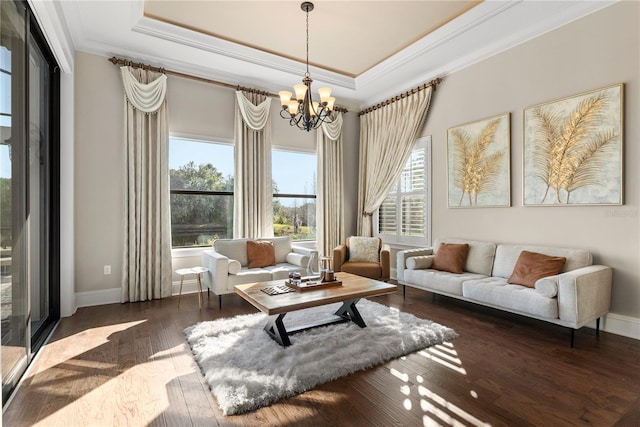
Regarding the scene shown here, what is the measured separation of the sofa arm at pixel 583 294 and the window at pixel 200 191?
4186 millimetres

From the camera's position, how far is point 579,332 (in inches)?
129

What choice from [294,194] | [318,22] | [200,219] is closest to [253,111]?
[294,194]

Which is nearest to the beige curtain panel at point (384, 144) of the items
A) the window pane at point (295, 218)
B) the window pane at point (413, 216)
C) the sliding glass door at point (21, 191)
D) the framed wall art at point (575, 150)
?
the window pane at point (413, 216)

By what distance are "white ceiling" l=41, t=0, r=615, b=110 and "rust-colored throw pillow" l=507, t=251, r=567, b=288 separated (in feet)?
8.14

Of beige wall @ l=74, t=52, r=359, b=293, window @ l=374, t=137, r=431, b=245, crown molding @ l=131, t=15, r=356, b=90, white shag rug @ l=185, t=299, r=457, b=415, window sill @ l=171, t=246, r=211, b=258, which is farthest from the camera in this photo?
window @ l=374, t=137, r=431, b=245

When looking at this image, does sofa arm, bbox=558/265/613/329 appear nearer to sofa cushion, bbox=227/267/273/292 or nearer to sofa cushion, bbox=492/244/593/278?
sofa cushion, bbox=492/244/593/278

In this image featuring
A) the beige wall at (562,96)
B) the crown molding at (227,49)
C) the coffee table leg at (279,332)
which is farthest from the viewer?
the crown molding at (227,49)

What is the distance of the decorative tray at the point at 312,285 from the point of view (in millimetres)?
3129

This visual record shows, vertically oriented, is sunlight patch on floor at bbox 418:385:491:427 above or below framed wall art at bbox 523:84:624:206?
below

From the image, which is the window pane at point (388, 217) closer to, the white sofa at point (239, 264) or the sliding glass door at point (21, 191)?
the white sofa at point (239, 264)

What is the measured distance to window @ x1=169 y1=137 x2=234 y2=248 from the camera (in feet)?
15.6

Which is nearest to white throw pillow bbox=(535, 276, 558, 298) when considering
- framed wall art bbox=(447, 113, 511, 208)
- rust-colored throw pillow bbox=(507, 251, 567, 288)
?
rust-colored throw pillow bbox=(507, 251, 567, 288)

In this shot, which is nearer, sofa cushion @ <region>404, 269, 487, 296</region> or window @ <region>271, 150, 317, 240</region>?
sofa cushion @ <region>404, 269, 487, 296</region>

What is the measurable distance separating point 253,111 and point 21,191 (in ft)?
10.5
